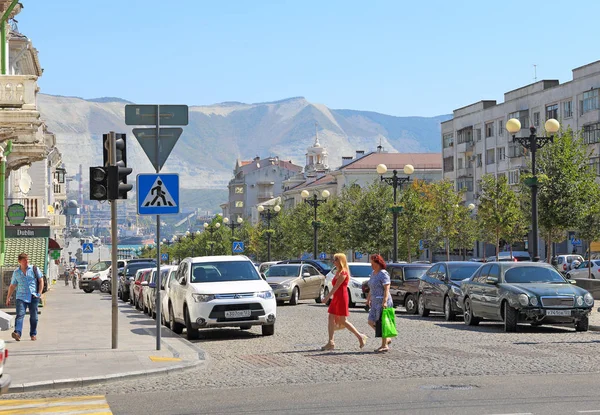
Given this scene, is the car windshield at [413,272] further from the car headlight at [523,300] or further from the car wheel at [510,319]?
the car headlight at [523,300]

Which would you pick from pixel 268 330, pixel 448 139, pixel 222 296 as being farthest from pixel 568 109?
pixel 222 296

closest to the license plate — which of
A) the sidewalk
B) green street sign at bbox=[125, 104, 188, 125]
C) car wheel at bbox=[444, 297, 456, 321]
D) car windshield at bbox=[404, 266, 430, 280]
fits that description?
the sidewalk

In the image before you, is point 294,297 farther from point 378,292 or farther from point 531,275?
point 378,292

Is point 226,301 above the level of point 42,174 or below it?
below

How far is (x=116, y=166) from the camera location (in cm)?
1873

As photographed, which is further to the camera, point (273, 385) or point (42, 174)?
point (42, 174)

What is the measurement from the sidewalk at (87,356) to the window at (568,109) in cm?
6362

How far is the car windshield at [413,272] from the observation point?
34.1m

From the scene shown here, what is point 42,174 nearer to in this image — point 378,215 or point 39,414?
point 378,215

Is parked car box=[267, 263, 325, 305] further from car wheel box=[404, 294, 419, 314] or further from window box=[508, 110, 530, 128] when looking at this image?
window box=[508, 110, 530, 128]

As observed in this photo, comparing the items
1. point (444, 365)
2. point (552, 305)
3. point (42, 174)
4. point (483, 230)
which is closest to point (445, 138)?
point (483, 230)

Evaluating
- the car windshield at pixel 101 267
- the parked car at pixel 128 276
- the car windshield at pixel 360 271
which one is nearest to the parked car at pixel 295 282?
the car windshield at pixel 360 271

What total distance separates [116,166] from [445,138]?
318 ft

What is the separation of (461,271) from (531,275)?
5091 millimetres
